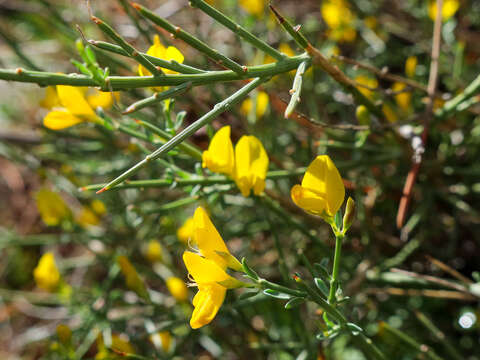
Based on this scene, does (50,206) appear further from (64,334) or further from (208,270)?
(208,270)

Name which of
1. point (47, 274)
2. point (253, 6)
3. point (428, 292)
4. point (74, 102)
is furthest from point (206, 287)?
point (253, 6)

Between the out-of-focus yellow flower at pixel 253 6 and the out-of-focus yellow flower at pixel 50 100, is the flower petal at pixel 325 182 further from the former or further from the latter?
the out-of-focus yellow flower at pixel 253 6

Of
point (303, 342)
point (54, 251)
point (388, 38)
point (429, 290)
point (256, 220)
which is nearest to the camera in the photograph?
point (303, 342)

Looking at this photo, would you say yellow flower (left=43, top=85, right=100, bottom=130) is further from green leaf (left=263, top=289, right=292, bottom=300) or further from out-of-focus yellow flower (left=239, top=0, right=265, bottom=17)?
out-of-focus yellow flower (left=239, top=0, right=265, bottom=17)

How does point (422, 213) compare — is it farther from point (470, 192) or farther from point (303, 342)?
point (303, 342)

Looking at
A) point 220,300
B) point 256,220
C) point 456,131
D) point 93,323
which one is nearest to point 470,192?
point 456,131
